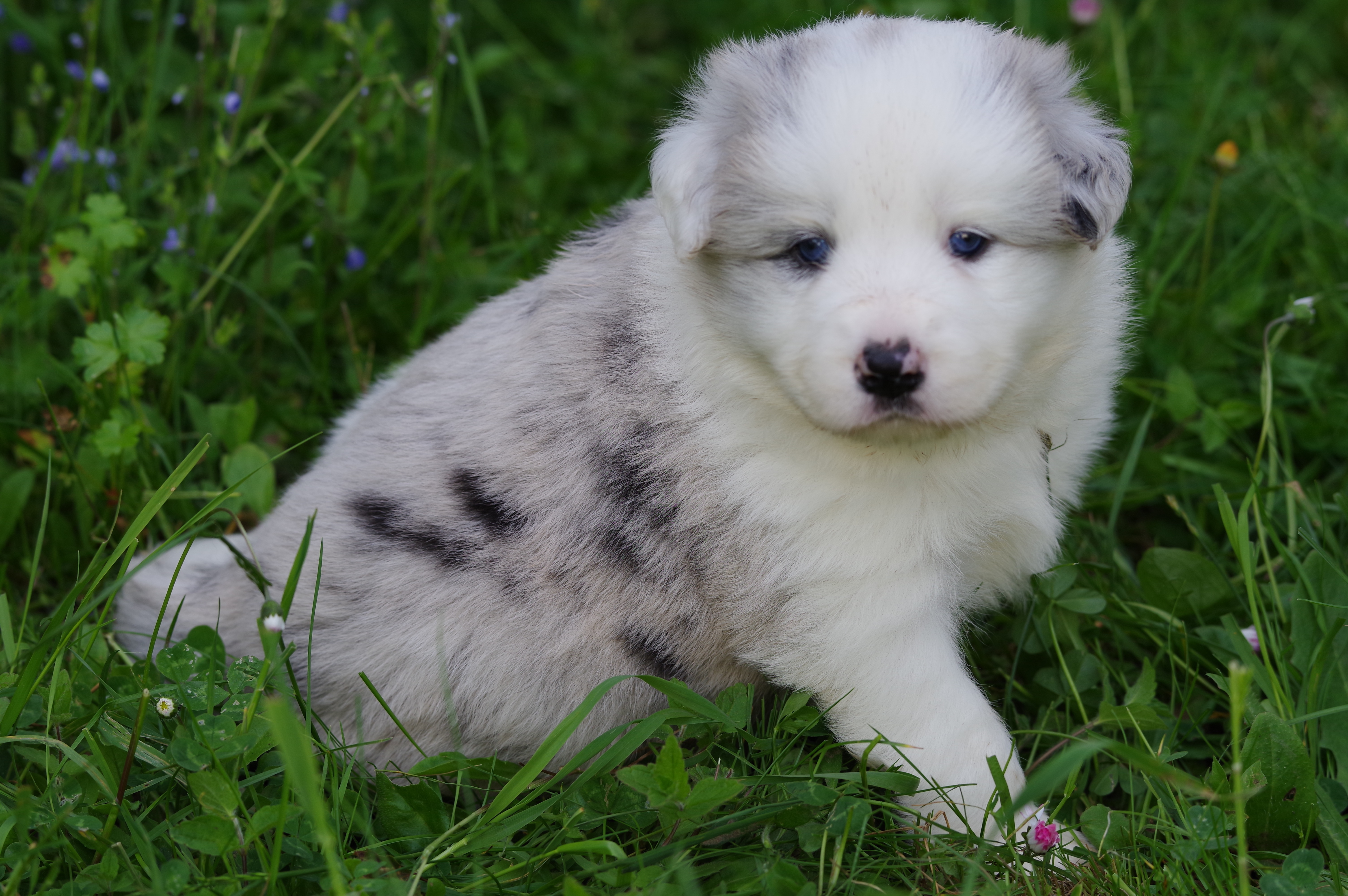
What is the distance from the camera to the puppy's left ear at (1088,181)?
8.98ft

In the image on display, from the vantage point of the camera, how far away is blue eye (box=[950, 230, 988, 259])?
265cm

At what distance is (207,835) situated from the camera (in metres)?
2.74

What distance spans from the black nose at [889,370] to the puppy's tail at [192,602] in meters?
1.86

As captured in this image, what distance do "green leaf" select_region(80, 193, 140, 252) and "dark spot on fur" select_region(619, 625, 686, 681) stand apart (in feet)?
7.63

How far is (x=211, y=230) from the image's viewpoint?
4.48 metres

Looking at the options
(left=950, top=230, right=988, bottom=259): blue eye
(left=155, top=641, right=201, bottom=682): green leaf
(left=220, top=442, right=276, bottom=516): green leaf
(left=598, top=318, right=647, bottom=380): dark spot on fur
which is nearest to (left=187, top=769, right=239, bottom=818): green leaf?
(left=155, top=641, right=201, bottom=682): green leaf

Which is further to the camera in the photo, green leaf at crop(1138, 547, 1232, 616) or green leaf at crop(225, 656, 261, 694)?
green leaf at crop(1138, 547, 1232, 616)

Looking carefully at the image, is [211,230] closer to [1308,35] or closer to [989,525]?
[989,525]

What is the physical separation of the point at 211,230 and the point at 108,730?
2101 mm

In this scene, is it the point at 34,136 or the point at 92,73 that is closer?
the point at 92,73

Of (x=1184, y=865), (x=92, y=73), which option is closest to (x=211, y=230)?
(x=92, y=73)

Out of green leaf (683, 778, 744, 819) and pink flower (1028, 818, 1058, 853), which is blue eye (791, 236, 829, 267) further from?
pink flower (1028, 818, 1058, 853)

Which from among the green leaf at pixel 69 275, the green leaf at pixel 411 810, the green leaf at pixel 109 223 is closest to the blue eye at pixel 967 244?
the green leaf at pixel 411 810

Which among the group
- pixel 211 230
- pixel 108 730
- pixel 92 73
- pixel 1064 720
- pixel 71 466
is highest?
pixel 92 73
